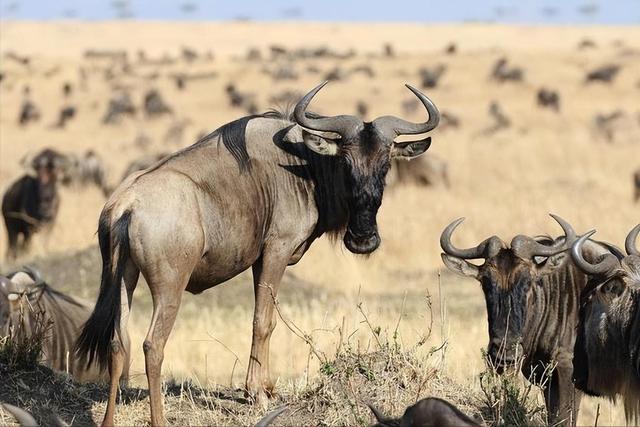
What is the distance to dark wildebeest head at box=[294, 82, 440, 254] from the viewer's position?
272 inches

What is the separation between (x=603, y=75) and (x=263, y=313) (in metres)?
42.0

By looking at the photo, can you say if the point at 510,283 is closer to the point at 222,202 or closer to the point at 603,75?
the point at 222,202

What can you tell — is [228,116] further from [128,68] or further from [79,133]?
[128,68]

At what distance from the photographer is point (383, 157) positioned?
6934 millimetres

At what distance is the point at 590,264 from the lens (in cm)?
752

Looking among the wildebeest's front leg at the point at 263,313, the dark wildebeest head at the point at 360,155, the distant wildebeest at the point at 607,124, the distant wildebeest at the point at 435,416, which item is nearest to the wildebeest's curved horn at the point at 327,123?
the dark wildebeest head at the point at 360,155

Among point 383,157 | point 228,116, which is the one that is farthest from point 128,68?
point 383,157

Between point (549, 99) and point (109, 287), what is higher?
point (549, 99)

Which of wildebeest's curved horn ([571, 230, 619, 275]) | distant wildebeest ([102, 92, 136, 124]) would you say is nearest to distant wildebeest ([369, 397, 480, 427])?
wildebeest's curved horn ([571, 230, 619, 275])

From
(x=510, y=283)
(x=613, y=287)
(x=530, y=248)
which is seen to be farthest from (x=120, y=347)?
(x=613, y=287)

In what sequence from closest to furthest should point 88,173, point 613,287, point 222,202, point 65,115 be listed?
point 222,202 < point 613,287 < point 88,173 < point 65,115

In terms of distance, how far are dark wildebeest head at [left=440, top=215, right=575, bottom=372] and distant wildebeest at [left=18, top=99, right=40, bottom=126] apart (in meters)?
32.9

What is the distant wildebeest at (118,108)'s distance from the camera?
40.1m

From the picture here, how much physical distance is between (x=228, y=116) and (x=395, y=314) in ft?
88.7
